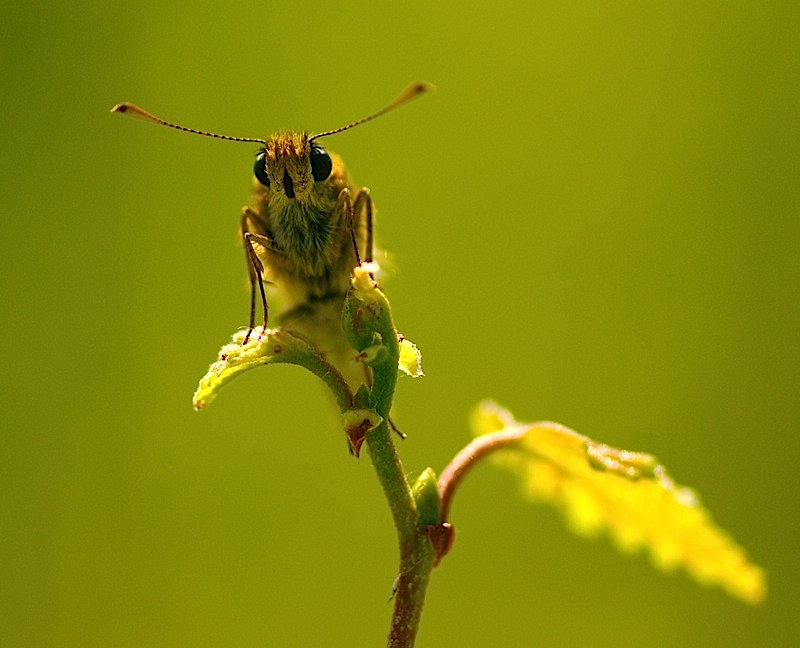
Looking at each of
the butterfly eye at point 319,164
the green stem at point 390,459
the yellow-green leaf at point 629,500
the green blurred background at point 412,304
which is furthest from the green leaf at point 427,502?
the green blurred background at point 412,304

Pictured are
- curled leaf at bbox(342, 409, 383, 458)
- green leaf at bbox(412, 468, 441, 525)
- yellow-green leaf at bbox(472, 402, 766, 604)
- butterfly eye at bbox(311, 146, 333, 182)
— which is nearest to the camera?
curled leaf at bbox(342, 409, 383, 458)

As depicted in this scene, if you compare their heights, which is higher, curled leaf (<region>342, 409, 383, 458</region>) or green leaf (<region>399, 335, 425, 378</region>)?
green leaf (<region>399, 335, 425, 378</region>)

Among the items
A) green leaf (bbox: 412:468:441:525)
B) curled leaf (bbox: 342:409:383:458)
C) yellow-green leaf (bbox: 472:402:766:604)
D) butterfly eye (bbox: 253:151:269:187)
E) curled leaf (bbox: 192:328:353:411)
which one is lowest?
yellow-green leaf (bbox: 472:402:766:604)

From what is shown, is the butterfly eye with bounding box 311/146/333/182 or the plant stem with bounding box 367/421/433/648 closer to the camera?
the plant stem with bounding box 367/421/433/648

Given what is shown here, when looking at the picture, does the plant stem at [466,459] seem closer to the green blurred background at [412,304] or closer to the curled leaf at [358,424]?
the curled leaf at [358,424]

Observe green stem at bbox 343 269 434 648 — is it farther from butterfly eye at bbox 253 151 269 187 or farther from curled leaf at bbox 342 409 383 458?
Result: butterfly eye at bbox 253 151 269 187

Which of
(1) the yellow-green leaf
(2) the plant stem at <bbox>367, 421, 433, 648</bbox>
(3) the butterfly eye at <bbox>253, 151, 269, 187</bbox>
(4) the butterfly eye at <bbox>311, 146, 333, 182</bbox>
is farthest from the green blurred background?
(2) the plant stem at <bbox>367, 421, 433, 648</bbox>
